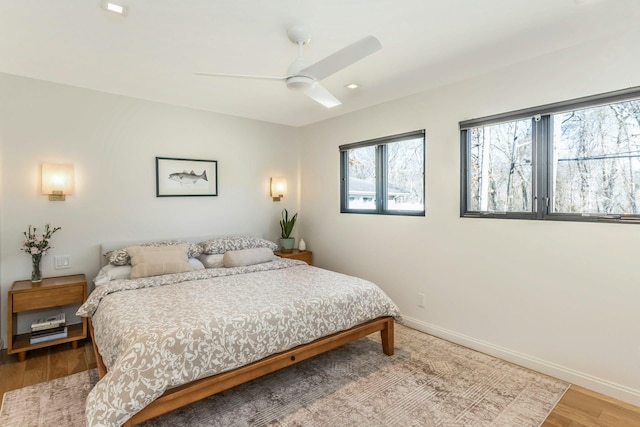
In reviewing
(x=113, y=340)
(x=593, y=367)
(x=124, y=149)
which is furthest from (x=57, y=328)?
(x=593, y=367)

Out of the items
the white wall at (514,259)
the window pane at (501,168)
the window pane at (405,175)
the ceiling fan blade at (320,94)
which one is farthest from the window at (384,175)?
the ceiling fan blade at (320,94)

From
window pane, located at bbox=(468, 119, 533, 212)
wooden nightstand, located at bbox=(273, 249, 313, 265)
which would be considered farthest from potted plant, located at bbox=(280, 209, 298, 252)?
window pane, located at bbox=(468, 119, 533, 212)

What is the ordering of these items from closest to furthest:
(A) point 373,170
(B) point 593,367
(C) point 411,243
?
(B) point 593,367 < (C) point 411,243 < (A) point 373,170

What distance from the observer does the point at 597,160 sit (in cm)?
247

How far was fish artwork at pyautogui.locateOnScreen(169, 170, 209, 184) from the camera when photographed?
400 centimetres

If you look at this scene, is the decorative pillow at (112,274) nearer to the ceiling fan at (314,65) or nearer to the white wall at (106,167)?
the white wall at (106,167)

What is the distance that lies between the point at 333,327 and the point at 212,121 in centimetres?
302

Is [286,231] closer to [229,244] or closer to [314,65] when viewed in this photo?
[229,244]

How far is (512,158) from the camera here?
2916 millimetres

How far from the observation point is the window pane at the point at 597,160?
2.32 metres

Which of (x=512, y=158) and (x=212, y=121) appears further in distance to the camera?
(x=212, y=121)

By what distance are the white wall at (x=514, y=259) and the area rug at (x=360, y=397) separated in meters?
0.32

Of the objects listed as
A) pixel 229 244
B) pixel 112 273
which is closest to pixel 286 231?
pixel 229 244

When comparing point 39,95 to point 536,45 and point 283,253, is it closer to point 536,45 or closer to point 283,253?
point 283,253
